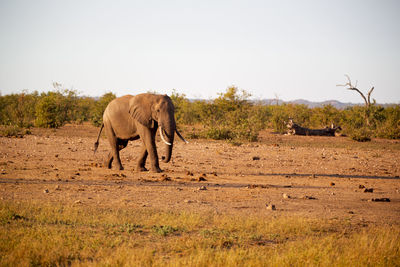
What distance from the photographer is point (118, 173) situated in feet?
43.5

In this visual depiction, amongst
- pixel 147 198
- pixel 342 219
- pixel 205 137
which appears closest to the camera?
pixel 342 219

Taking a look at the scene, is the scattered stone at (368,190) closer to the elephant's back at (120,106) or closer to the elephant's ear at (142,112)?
the elephant's ear at (142,112)

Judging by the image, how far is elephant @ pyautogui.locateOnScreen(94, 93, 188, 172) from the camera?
1268 cm

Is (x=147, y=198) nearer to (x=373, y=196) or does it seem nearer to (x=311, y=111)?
(x=373, y=196)

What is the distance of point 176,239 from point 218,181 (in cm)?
558

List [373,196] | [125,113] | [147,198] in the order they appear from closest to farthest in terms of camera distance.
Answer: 1. [147,198]
2. [373,196]
3. [125,113]

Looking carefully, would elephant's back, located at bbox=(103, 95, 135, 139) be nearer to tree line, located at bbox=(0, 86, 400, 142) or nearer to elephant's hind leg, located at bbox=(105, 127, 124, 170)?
elephant's hind leg, located at bbox=(105, 127, 124, 170)

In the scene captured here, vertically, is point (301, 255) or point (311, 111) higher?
point (311, 111)

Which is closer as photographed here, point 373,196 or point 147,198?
point 147,198

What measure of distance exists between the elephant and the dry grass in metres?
4.47

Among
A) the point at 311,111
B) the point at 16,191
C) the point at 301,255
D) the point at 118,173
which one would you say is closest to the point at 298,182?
the point at 118,173

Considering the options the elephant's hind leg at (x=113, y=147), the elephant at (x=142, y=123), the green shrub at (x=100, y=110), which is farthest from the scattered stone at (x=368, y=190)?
the green shrub at (x=100, y=110)

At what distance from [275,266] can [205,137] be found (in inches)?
826

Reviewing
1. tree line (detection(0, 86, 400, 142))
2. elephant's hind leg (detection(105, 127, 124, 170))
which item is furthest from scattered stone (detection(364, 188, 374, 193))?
tree line (detection(0, 86, 400, 142))
